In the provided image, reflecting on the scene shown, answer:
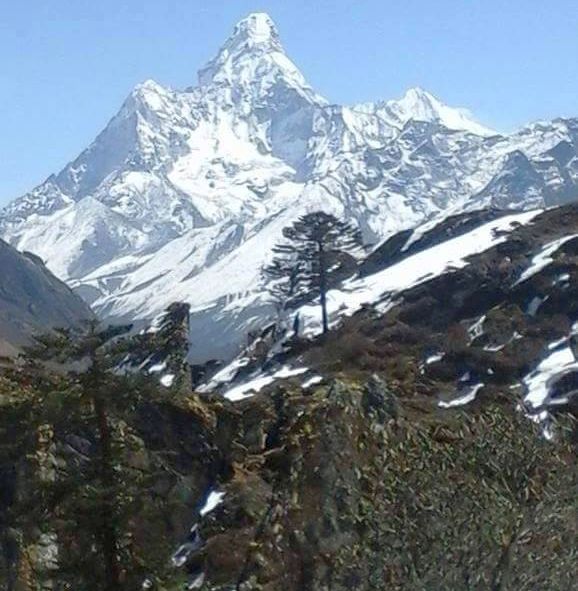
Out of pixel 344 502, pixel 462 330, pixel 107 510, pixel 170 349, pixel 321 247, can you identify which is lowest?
pixel 462 330

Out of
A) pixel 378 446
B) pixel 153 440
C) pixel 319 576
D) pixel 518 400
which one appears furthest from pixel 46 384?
pixel 518 400

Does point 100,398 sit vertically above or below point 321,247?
above

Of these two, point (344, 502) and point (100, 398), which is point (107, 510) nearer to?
point (100, 398)

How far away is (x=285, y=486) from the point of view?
37.2 meters

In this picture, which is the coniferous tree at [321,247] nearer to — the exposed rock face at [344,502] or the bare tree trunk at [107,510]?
the exposed rock face at [344,502]

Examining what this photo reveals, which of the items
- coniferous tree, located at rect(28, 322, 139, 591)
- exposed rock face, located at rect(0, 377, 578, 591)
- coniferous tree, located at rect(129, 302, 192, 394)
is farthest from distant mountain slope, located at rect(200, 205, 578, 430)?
coniferous tree, located at rect(28, 322, 139, 591)

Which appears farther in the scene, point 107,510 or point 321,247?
point 321,247

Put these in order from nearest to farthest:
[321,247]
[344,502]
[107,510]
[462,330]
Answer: [107,510] → [344,502] → [462,330] → [321,247]

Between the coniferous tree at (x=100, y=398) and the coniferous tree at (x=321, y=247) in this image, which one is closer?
the coniferous tree at (x=100, y=398)

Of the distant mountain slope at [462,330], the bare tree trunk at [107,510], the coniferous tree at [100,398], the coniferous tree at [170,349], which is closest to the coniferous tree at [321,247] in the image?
the distant mountain slope at [462,330]

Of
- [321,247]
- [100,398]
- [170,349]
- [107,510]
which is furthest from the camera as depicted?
[321,247]

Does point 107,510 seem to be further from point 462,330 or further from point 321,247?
point 321,247

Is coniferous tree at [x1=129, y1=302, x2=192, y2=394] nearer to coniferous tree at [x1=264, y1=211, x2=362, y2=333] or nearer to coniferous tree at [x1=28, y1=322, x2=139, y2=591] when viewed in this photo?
coniferous tree at [x1=28, y1=322, x2=139, y2=591]

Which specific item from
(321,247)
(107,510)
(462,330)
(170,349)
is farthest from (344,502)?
(321,247)
